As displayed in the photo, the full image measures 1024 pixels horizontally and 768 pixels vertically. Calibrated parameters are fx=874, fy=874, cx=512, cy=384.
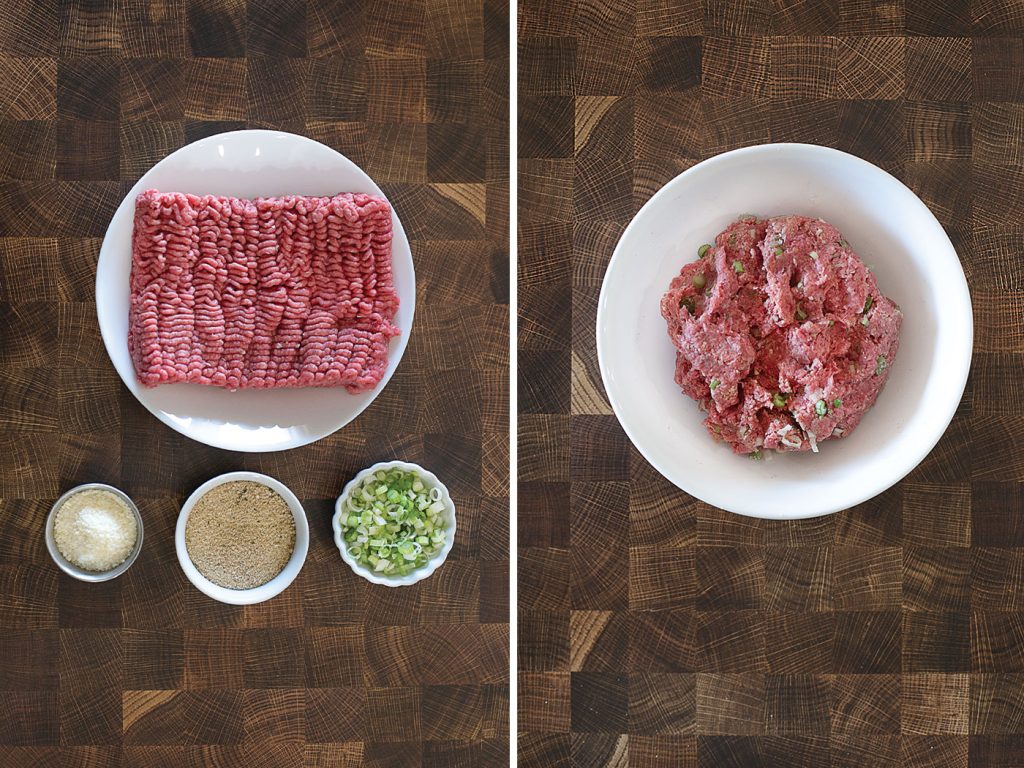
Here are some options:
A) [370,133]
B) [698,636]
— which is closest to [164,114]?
[370,133]

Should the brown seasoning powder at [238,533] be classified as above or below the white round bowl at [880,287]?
below

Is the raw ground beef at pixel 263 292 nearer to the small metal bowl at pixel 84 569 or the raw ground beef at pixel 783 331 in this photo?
the small metal bowl at pixel 84 569

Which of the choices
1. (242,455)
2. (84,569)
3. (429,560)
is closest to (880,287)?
(429,560)

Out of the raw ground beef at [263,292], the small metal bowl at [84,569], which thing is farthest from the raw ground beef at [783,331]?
the small metal bowl at [84,569]

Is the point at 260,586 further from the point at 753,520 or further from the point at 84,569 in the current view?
the point at 753,520

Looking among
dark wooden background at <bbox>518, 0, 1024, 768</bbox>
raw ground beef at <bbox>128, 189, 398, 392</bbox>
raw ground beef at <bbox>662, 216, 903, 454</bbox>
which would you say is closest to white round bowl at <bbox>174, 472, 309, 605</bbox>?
raw ground beef at <bbox>128, 189, 398, 392</bbox>

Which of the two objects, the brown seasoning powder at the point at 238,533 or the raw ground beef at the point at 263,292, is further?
the brown seasoning powder at the point at 238,533
